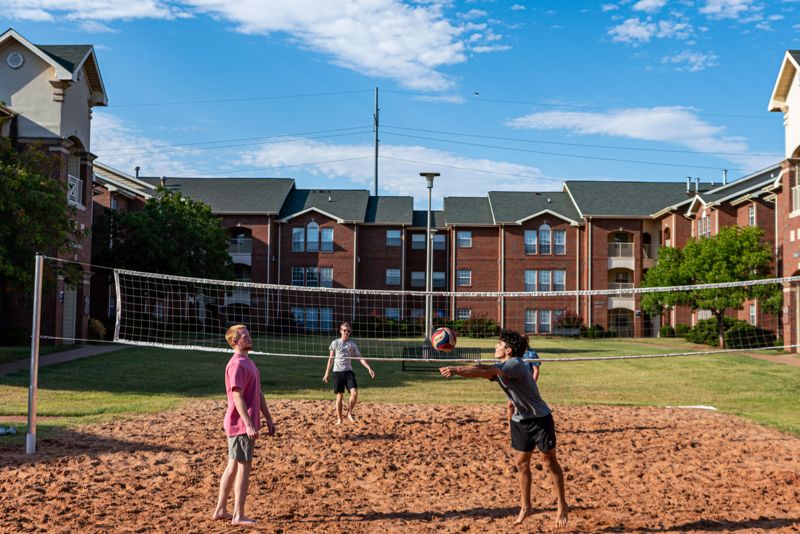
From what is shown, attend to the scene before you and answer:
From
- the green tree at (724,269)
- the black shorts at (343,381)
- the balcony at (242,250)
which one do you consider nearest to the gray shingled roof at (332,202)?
the balcony at (242,250)

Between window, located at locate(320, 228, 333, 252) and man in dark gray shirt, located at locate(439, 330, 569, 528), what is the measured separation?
152 ft

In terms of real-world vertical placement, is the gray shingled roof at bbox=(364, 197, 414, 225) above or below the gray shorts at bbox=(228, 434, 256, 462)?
above

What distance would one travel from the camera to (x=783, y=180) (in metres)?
30.8

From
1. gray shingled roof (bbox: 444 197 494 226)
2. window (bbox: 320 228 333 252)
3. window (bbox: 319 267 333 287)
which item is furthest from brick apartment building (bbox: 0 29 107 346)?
gray shingled roof (bbox: 444 197 494 226)

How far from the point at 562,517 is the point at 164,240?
111ft

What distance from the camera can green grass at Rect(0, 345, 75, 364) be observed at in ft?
75.9

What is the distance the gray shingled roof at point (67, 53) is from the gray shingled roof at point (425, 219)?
29.0 metres

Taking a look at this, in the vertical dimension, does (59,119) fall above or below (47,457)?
above

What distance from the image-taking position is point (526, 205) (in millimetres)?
54719

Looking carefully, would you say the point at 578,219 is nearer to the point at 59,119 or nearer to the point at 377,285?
the point at 377,285

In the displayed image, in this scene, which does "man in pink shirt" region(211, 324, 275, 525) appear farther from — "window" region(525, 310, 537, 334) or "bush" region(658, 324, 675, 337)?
"window" region(525, 310, 537, 334)

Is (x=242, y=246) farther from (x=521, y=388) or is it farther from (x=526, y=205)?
(x=521, y=388)

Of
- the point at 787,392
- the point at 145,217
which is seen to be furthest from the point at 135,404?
the point at 145,217

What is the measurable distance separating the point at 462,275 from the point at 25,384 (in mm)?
38600
